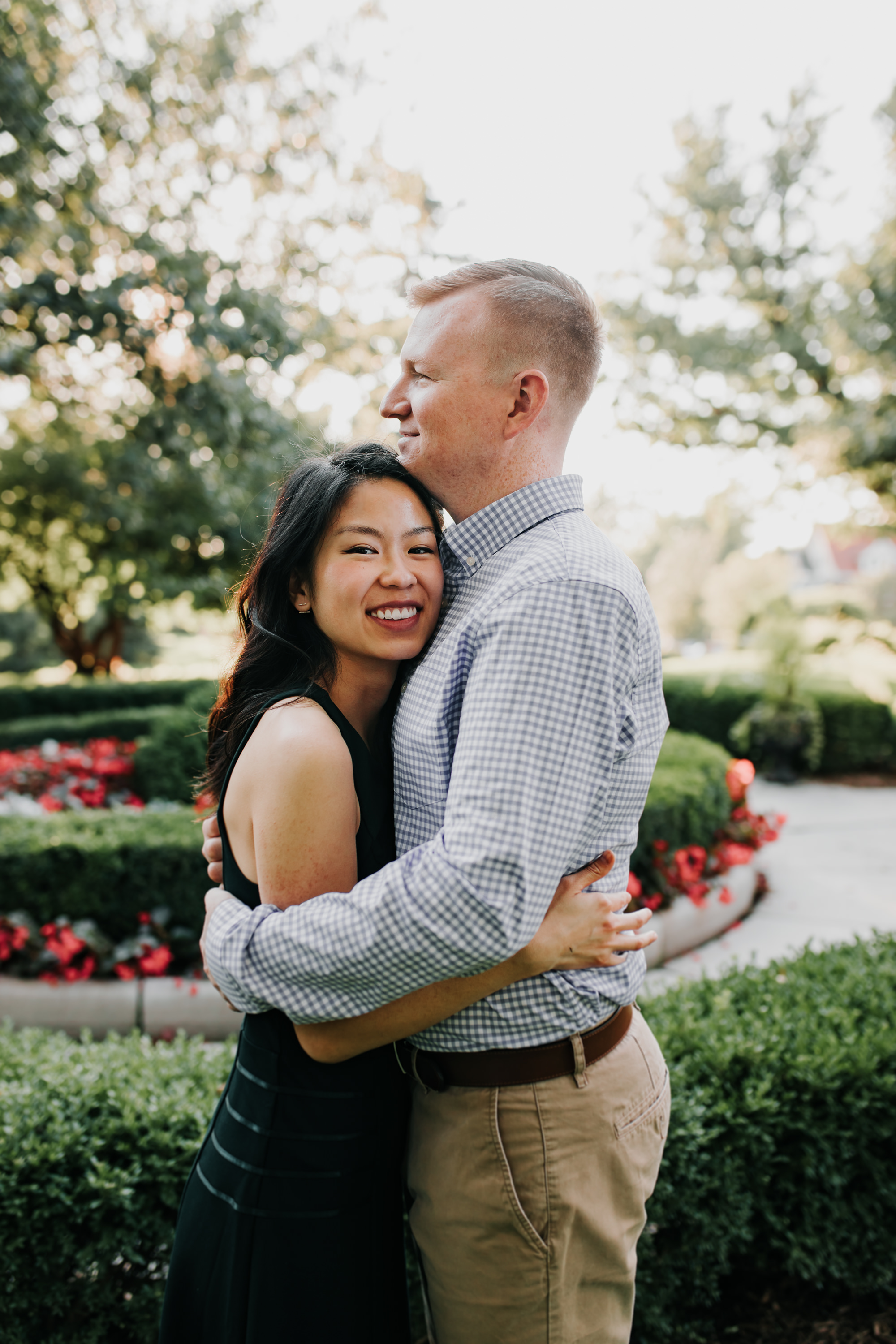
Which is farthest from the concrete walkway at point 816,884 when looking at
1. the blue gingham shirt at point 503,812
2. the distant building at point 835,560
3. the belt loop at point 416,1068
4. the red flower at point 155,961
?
the distant building at point 835,560

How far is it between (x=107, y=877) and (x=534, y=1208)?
12.5 feet

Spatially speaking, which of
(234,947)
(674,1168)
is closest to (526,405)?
(234,947)

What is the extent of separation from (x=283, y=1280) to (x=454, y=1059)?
49 centimetres

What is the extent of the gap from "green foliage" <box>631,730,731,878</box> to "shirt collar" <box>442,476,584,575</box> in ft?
11.4

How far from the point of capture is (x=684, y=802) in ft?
18.9

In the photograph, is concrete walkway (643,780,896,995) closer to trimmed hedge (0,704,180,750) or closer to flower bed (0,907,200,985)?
flower bed (0,907,200,985)

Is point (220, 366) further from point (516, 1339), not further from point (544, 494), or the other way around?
point (516, 1339)

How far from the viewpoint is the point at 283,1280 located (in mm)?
1497

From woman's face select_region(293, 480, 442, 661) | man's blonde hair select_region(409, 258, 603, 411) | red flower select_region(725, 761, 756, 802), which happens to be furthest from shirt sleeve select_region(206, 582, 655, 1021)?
red flower select_region(725, 761, 756, 802)

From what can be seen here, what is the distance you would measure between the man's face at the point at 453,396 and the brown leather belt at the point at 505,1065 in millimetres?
1086

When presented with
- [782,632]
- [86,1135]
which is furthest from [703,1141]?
[782,632]

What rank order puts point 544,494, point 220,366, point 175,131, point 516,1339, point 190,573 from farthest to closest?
point 190,573 < point 175,131 < point 220,366 < point 544,494 < point 516,1339

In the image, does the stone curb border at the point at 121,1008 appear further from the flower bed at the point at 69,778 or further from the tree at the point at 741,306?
the tree at the point at 741,306

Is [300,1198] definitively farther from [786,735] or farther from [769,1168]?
[786,735]
